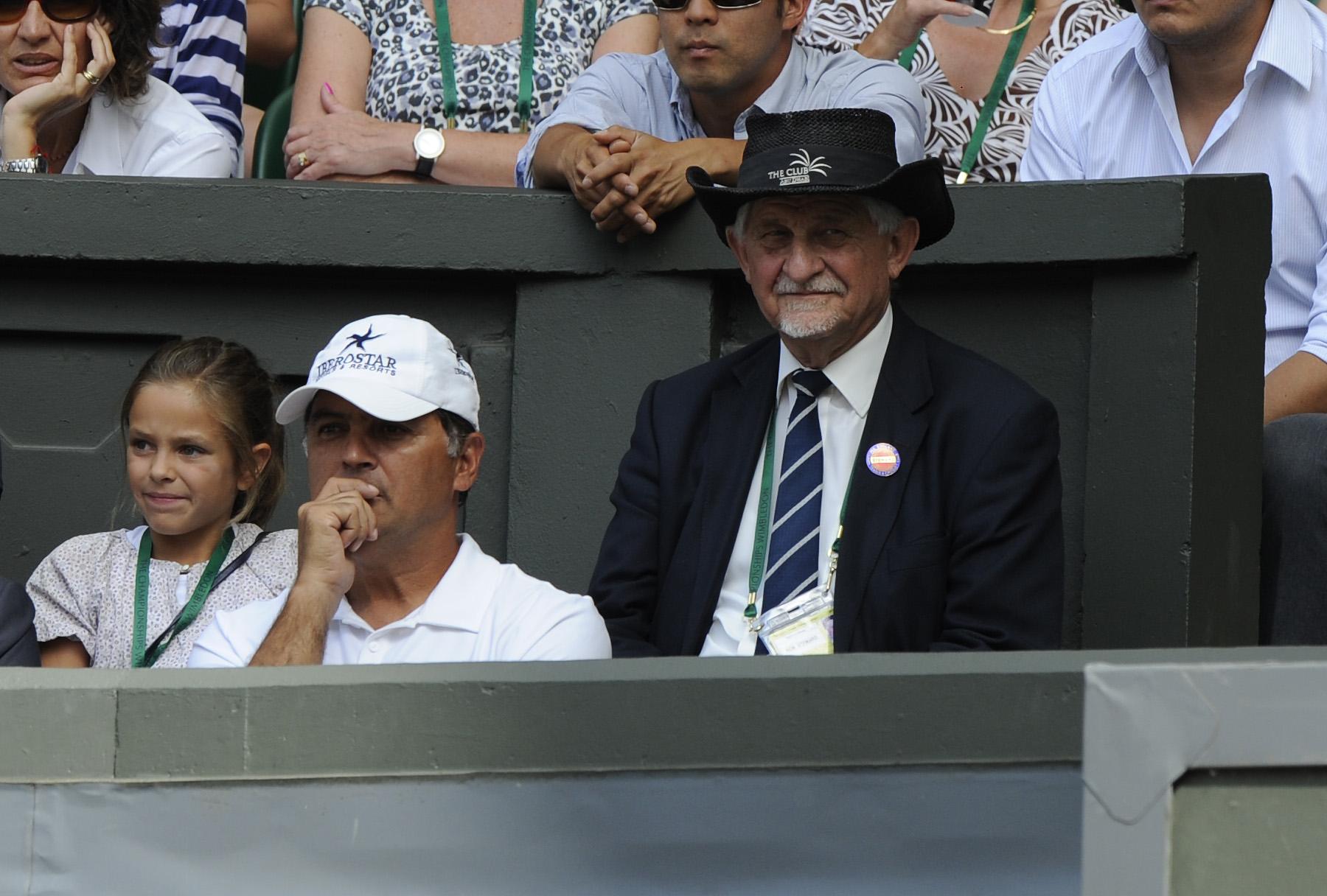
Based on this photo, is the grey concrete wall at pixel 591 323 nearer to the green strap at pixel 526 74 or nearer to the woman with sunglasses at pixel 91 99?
the woman with sunglasses at pixel 91 99

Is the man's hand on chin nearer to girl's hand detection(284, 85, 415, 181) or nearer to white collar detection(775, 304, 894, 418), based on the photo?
white collar detection(775, 304, 894, 418)

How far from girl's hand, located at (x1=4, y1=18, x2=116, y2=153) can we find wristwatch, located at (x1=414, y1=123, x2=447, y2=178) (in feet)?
2.43

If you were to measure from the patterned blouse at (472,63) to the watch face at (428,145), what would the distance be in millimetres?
142

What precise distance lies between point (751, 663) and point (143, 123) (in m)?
2.71

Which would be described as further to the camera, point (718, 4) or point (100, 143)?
point (100, 143)

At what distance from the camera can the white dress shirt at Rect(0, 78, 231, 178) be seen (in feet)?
14.9

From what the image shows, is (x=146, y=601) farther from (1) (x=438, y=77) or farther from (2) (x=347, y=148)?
(1) (x=438, y=77)

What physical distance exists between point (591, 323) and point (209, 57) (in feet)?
4.98

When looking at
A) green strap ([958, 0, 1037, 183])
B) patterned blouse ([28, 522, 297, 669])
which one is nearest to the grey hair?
green strap ([958, 0, 1037, 183])

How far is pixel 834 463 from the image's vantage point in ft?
11.2

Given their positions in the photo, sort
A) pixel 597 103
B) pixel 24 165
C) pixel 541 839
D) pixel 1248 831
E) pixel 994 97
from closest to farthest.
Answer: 1. pixel 1248 831
2. pixel 541 839
3. pixel 597 103
4. pixel 24 165
5. pixel 994 97

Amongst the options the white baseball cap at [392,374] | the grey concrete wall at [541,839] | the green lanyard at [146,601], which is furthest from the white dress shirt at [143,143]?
the grey concrete wall at [541,839]

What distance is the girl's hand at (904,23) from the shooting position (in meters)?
4.54

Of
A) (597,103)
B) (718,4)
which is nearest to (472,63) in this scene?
(597,103)
